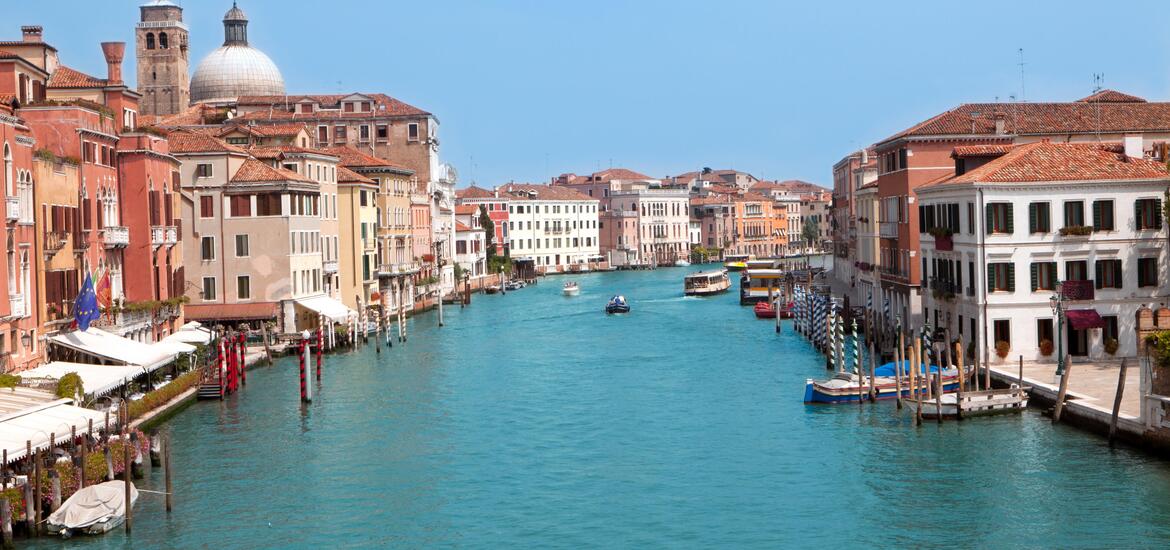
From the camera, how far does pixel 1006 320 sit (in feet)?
87.9

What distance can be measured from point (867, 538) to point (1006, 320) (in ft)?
35.4

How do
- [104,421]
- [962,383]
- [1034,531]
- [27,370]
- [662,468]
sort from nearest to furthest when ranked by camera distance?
[1034,531]
[104,421]
[662,468]
[27,370]
[962,383]

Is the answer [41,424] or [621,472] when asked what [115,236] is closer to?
[41,424]

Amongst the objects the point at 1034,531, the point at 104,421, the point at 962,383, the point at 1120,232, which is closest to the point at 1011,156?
the point at 1120,232

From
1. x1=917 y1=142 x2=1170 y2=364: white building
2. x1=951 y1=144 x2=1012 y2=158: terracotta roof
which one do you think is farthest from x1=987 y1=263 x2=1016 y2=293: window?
x1=951 y1=144 x2=1012 y2=158: terracotta roof

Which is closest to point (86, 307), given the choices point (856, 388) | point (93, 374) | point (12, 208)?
point (93, 374)

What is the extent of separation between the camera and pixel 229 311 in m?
39.9

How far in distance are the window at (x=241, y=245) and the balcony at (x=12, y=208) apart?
54.4 feet

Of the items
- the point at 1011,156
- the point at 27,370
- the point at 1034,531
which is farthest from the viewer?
the point at 1011,156

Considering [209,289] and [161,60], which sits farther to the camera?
[161,60]

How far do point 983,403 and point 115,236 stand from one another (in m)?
18.0

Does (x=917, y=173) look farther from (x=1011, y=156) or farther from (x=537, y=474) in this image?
(x=537, y=474)

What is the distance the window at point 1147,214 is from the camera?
26.7 metres

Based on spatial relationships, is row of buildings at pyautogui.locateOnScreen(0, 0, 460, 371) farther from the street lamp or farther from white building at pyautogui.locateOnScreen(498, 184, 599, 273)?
white building at pyautogui.locateOnScreen(498, 184, 599, 273)
